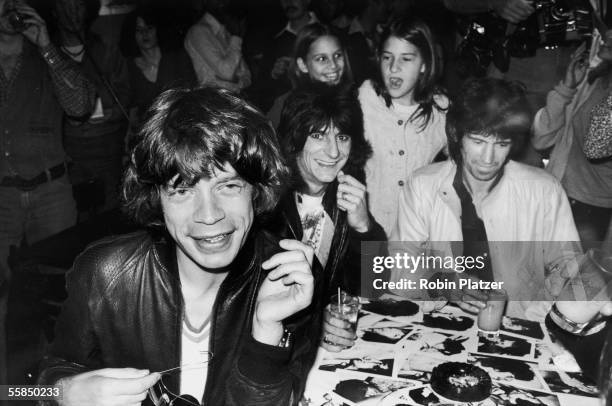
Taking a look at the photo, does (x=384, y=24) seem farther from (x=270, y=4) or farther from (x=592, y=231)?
(x=592, y=231)

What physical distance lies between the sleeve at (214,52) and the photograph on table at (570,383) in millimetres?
1529

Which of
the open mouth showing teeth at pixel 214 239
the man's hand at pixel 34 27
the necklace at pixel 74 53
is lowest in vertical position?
the open mouth showing teeth at pixel 214 239

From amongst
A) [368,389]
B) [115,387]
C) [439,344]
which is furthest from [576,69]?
[115,387]

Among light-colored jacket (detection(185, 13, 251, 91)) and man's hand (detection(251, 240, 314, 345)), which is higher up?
light-colored jacket (detection(185, 13, 251, 91))

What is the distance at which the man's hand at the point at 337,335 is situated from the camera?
142cm

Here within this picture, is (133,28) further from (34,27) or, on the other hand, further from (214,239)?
(214,239)

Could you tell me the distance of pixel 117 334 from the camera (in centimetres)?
130

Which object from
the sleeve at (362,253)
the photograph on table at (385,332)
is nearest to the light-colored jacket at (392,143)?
the sleeve at (362,253)

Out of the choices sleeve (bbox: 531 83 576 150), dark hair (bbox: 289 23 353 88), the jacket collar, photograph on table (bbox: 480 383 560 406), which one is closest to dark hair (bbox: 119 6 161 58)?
dark hair (bbox: 289 23 353 88)

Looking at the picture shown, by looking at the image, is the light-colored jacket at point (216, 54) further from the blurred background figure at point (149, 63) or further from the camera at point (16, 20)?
the camera at point (16, 20)

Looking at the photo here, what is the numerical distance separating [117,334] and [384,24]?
1442 mm

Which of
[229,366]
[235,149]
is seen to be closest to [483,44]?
[235,149]

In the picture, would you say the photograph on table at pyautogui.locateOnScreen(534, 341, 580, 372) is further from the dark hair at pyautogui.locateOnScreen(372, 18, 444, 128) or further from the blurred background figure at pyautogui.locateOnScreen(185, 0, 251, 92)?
the blurred background figure at pyautogui.locateOnScreen(185, 0, 251, 92)

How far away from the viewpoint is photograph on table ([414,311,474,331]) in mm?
1536
